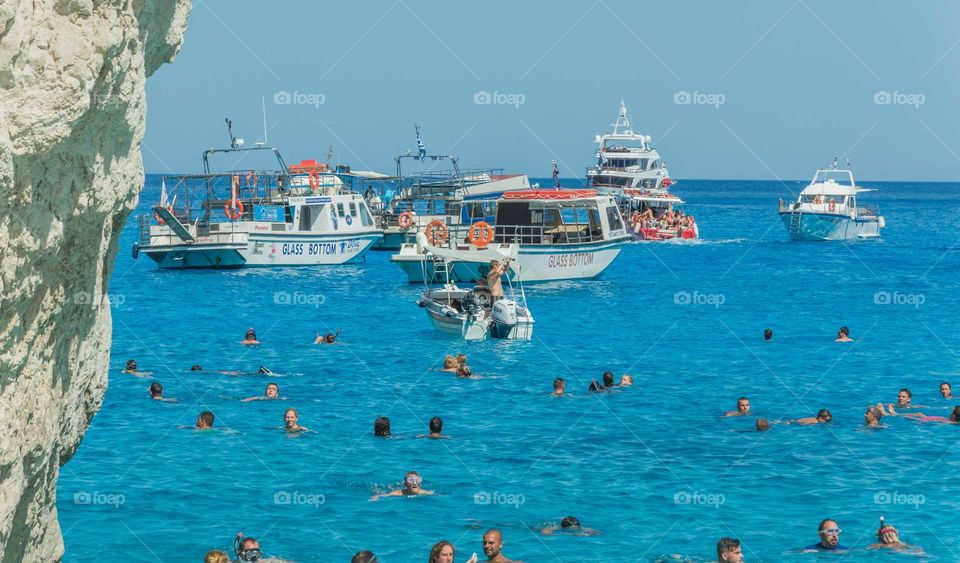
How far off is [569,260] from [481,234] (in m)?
6.70

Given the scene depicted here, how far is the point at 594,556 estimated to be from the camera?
47.8ft

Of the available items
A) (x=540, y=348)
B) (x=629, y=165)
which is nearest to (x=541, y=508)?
(x=540, y=348)

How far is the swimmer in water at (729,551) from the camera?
13680mm

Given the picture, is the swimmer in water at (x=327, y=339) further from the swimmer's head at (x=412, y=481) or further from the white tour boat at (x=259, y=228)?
the white tour boat at (x=259, y=228)

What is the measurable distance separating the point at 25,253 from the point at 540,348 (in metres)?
25.8

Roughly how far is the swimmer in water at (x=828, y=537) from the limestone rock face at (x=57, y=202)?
9640mm

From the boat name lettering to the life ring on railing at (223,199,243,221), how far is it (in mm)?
15759

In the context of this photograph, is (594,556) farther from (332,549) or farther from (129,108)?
(129,108)

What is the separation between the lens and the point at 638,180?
87.0 metres

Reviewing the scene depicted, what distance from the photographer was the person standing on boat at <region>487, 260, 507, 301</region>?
103 ft

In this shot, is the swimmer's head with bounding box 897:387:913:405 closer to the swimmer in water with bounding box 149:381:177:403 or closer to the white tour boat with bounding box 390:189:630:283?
the swimmer in water with bounding box 149:381:177:403

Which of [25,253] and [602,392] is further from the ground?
[25,253]

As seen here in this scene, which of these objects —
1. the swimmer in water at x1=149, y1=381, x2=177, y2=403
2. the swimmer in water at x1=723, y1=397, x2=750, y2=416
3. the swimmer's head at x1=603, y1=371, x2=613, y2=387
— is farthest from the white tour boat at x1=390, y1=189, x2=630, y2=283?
the swimmer in water at x1=723, y1=397, x2=750, y2=416

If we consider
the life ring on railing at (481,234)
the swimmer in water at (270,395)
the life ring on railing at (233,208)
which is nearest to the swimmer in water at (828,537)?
the swimmer in water at (270,395)
